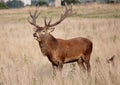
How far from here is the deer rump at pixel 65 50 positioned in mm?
9664

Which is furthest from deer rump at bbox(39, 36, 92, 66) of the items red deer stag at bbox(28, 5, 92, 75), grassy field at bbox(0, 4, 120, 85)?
grassy field at bbox(0, 4, 120, 85)

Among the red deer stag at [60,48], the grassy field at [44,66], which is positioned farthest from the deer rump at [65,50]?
the grassy field at [44,66]

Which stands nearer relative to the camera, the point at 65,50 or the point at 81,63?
the point at 65,50

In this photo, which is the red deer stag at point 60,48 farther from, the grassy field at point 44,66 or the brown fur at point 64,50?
the grassy field at point 44,66

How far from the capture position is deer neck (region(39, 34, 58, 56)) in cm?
954

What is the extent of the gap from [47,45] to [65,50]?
1.89 feet

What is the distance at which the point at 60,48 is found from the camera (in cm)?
991

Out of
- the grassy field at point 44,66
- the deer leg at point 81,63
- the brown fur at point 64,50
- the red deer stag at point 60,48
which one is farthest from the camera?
the deer leg at point 81,63

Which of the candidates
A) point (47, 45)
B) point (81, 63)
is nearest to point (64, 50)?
point (47, 45)

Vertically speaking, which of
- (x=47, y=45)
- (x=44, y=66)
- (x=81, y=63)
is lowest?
(x=44, y=66)

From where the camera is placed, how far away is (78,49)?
1037 cm

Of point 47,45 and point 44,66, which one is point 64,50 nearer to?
point 47,45

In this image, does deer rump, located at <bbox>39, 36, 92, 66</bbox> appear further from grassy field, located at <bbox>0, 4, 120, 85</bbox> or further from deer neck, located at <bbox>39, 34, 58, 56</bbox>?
grassy field, located at <bbox>0, 4, 120, 85</bbox>

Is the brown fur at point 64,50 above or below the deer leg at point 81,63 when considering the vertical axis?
above
